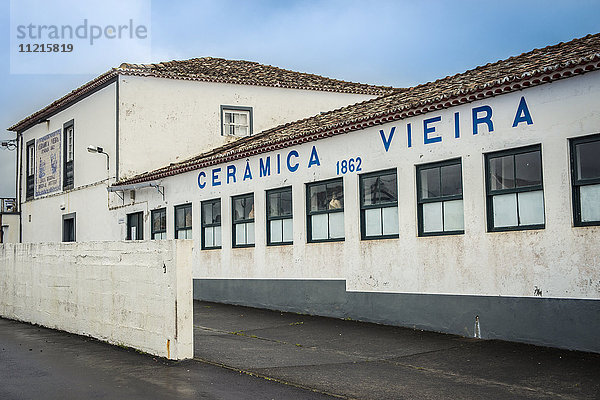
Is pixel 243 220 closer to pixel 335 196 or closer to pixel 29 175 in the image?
pixel 335 196

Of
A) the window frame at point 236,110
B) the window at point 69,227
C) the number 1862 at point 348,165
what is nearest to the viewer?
the number 1862 at point 348,165

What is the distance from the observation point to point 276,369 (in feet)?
29.7

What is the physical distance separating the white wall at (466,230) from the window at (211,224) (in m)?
1.74

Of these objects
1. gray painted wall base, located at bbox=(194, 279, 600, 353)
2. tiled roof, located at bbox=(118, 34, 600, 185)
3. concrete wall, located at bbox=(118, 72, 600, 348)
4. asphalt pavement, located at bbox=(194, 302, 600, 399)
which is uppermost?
tiled roof, located at bbox=(118, 34, 600, 185)

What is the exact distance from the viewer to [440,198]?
11.8 metres

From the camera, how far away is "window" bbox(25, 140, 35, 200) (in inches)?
1172

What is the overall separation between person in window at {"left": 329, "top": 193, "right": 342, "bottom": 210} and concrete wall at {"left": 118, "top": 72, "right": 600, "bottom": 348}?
360mm

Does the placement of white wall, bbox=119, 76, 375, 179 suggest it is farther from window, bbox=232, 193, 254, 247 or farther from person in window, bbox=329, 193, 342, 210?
person in window, bbox=329, 193, 342, 210

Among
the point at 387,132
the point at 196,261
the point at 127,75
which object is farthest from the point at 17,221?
A: the point at 387,132

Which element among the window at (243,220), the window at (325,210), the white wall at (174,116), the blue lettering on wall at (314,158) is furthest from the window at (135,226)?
the blue lettering on wall at (314,158)

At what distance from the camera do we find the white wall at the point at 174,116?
22.1m

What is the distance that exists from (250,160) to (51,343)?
6.56 meters

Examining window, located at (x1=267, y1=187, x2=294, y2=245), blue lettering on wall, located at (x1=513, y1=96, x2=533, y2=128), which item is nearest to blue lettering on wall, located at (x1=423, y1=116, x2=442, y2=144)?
blue lettering on wall, located at (x1=513, y1=96, x2=533, y2=128)

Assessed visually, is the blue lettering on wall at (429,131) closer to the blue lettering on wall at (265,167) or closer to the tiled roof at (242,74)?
the blue lettering on wall at (265,167)
